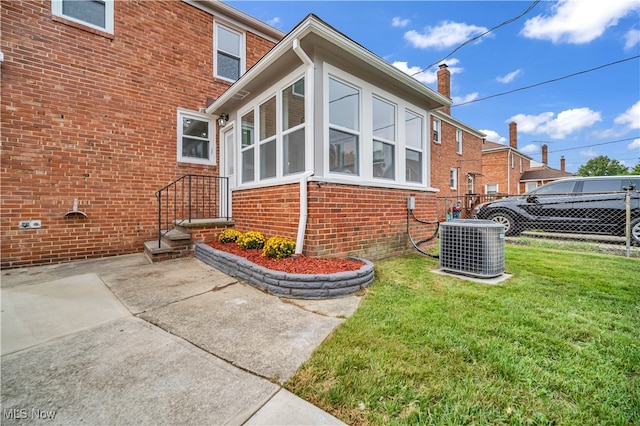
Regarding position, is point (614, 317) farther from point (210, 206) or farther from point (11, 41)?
point (11, 41)

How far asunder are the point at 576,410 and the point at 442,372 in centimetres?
65

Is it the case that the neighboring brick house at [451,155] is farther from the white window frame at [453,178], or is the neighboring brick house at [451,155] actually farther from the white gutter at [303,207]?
the white gutter at [303,207]

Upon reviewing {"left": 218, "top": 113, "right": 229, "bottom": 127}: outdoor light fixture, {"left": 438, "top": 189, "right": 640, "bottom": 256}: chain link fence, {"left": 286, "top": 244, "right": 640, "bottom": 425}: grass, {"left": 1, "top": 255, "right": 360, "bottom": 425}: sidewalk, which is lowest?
{"left": 1, "top": 255, "right": 360, "bottom": 425}: sidewalk

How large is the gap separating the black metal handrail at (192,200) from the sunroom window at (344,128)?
3.22 meters

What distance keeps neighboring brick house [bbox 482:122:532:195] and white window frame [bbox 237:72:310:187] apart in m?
19.9

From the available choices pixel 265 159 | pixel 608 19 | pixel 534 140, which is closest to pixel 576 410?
pixel 265 159

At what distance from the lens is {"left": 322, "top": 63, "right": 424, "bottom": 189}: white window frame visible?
14.4ft

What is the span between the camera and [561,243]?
22.7 ft

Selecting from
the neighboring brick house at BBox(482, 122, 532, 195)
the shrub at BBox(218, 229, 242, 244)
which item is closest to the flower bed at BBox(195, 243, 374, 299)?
the shrub at BBox(218, 229, 242, 244)

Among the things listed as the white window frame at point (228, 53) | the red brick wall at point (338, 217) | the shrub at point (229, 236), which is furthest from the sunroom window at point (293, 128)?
the white window frame at point (228, 53)

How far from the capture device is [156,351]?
212 centimetres

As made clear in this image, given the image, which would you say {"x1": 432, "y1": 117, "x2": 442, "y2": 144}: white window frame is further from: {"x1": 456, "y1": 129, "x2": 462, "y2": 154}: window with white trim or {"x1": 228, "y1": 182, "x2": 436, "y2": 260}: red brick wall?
{"x1": 228, "y1": 182, "x2": 436, "y2": 260}: red brick wall

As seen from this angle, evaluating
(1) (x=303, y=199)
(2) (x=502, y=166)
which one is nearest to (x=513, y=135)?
(2) (x=502, y=166)

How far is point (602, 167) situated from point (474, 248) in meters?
51.7
